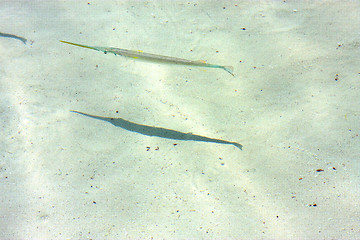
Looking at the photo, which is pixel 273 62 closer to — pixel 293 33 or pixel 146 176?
pixel 293 33

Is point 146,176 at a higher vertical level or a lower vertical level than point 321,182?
lower

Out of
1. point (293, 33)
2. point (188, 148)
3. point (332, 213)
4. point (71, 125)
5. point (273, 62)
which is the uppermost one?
point (293, 33)

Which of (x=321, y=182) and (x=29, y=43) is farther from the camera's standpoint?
(x=29, y=43)

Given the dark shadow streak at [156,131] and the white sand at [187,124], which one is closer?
the white sand at [187,124]

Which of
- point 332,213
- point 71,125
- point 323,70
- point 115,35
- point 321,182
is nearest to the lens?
point 332,213

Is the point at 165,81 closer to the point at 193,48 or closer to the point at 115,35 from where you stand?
the point at 193,48

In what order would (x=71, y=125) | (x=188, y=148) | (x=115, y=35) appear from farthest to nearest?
(x=115, y=35) → (x=71, y=125) → (x=188, y=148)

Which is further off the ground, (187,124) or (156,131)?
(187,124)

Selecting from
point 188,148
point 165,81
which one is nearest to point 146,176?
point 188,148
